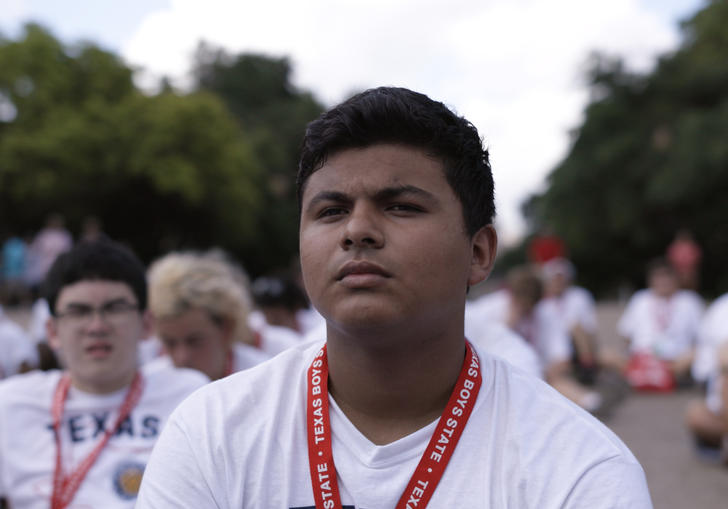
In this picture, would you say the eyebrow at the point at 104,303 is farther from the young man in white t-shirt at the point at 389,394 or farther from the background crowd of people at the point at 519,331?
the young man in white t-shirt at the point at 389,394

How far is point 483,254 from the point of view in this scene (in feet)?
7.49

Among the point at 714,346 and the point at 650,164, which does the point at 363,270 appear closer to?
the point at 714,346

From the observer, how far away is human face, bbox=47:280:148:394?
3430 millimetres

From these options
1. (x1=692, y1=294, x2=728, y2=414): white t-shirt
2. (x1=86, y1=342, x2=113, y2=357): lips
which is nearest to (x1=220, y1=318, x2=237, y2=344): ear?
(x1=86, y1=342, x2=113, y2=357): lips

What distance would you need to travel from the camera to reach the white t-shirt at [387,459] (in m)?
1.83

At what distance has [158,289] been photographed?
4.55 meters

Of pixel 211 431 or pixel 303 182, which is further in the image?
pixel 303 182

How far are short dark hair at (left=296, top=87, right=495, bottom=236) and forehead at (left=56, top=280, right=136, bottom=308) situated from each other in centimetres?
164

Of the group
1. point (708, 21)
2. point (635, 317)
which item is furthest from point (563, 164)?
point (635, 317)

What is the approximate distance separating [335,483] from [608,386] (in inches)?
353

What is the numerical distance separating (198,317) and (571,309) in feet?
23.2

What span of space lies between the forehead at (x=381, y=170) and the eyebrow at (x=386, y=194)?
0.04ft

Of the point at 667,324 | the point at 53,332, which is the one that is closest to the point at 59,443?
the point at 53,332

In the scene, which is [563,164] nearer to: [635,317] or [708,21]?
[708,21]
